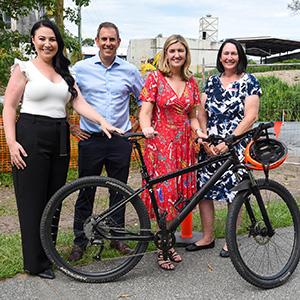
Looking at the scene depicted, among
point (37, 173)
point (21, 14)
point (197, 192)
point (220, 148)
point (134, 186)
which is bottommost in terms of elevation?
point (134, 186)

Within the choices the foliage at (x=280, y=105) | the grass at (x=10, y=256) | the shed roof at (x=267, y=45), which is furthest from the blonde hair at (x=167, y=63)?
the shed roof at (x=267, y=45)

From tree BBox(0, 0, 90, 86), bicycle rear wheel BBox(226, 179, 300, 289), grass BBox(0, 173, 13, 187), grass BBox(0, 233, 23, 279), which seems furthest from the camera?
tree BBox(0, 0, 90, 86)

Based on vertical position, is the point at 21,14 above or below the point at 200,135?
above

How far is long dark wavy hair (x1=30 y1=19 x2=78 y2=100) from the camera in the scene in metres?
3.29

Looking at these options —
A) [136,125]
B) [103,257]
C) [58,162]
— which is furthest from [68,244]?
[136,125]

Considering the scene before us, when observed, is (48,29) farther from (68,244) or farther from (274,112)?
(274,112)

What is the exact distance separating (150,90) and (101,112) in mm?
466

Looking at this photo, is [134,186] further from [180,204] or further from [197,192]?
[197,192]

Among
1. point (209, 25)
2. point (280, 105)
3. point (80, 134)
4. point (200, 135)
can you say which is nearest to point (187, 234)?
point (200, 135)

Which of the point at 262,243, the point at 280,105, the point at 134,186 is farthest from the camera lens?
the point at 280,105

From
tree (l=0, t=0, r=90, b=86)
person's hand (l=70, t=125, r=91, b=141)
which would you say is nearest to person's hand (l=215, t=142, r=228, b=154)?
person's hand (l=70, t=125, r=91, b=141)

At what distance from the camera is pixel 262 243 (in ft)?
12.0

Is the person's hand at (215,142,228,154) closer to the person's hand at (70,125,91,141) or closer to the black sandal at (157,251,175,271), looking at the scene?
the black sandal at (157,251,175,271)

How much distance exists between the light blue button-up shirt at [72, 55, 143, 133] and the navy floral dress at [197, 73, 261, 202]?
786 millimetres
